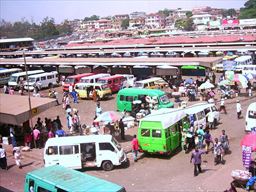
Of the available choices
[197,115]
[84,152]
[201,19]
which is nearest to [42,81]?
[197,115]

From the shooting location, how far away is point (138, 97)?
24156 mm

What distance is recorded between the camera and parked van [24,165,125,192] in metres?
9.86

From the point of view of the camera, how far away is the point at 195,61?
105 ft

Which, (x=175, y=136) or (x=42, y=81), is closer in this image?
(x=175, y=136)

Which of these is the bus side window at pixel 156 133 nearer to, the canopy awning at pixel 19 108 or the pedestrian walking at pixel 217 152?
the pedestrian walking at pixel 217 152

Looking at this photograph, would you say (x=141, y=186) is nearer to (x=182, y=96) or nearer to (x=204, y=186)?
(x=204, y=186)

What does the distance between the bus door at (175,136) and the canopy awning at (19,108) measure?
25.6ft

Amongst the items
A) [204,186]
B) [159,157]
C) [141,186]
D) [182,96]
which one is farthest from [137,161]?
[182,96]

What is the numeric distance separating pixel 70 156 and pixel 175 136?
4810 mm

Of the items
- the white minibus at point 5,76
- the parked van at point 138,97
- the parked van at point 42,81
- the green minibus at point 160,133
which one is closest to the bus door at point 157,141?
the green minibus at point 160,133

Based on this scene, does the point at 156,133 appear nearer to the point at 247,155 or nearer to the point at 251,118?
the point at 247,155

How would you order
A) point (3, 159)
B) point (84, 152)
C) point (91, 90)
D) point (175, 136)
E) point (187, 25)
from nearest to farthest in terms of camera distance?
1. point (84, 152)
2. point (3, 159)
3. point (175, 136)
4. point (91, 90)
5. point (187, 25)

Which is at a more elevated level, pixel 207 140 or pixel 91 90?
pixel 91 90

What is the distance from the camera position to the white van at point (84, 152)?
49.4 feet
